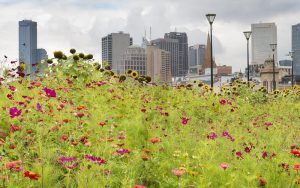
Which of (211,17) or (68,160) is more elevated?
(211,17)

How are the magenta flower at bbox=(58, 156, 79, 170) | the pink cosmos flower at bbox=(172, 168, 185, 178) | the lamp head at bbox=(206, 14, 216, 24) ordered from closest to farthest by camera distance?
the pink cosmos flower at bbox=(172, 168, 185, 178) < the magenta flower at bbox=(58, 156, 79, 170) < the lamp head at bbox=(206, 14, 216, 24)

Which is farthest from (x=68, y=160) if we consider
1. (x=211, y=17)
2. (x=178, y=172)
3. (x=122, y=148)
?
(x=211, y=17)

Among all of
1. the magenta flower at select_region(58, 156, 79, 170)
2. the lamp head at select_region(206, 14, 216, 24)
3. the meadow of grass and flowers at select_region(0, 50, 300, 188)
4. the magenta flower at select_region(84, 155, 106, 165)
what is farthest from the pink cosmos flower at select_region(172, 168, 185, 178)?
the lamp head at select_region(206, 14, 216, 24)

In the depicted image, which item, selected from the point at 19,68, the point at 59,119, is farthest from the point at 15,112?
the point at 19,68

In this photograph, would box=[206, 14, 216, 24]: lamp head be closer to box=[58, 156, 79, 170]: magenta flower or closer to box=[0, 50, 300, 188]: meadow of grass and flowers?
box=[0, 50, 300, 188]: meadow of grass and flowers

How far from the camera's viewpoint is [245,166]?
18.0 ft

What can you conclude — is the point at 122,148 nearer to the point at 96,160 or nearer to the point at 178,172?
the point at 96,160

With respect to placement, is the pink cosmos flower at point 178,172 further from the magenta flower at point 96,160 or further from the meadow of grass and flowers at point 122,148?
the magenta flower at point 96,160

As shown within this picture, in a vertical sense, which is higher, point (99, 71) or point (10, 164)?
point (99, 71)

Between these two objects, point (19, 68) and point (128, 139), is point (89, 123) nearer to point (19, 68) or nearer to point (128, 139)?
point (128, 139)

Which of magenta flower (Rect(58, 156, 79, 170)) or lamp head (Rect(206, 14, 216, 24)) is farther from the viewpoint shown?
lamp head (Rect(206, 14, 216, 24))

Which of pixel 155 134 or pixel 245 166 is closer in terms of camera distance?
pixel 245 166

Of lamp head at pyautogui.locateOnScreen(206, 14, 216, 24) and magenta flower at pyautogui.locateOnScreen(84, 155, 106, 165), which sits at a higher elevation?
lamp head at pyautogui.locateOnScreen(206, 14, 216, 24)

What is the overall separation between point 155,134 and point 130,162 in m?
1.91
